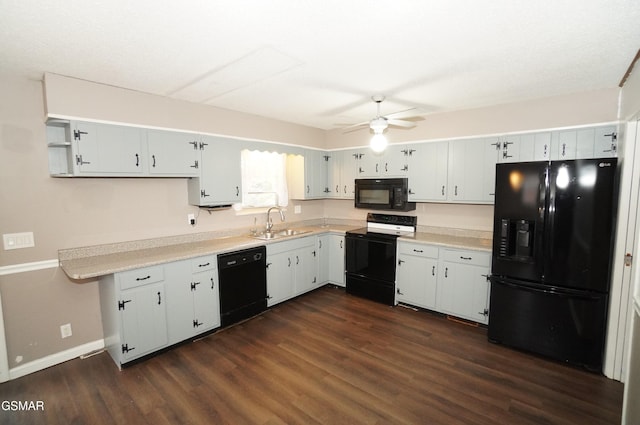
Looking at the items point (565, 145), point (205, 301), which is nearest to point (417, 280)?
point (565, 145)

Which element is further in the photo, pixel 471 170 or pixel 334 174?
pixel 334 174

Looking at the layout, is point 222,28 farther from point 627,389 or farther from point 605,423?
point 605,423

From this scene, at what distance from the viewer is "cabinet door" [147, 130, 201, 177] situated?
9.93ft

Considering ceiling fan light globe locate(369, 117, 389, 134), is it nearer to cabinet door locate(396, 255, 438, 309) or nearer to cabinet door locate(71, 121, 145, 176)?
cabinet door locate(396, 255, 438, 309)

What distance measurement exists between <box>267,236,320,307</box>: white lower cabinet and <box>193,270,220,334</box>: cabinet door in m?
0.73

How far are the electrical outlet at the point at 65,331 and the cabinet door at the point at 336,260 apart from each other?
10.5ft

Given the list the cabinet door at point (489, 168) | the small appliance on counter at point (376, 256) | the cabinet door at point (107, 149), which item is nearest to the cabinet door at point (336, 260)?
the small appliance on counter at point (376, 256)

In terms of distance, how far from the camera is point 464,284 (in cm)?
350

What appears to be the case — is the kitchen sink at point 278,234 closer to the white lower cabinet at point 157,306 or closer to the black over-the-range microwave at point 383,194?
the white lower cabinet at point 157,306

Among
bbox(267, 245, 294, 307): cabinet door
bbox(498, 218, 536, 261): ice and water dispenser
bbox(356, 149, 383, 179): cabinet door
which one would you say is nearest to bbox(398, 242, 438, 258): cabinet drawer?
bbox(498, 218, 536, 261): ice and water dispenser

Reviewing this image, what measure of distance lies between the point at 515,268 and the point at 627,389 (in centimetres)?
121

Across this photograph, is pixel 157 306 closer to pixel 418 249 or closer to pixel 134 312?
pixel 134 312

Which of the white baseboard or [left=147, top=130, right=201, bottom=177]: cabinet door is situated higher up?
[left=147, top=130, right=201, bottom=177]: cabinet door

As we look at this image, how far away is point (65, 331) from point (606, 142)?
220 inches
